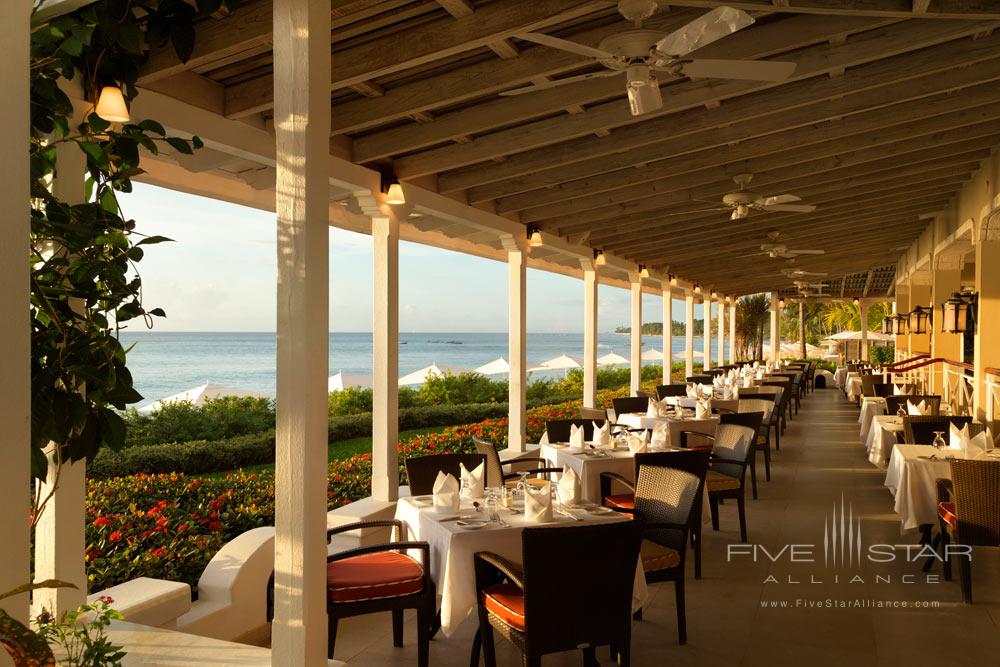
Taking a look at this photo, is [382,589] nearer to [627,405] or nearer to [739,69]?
[739,69]

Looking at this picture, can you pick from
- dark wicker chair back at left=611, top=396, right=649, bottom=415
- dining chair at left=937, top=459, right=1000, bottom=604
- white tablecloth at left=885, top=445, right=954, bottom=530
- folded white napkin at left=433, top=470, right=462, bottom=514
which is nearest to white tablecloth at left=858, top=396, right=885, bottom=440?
dark wicker chair back at left=611, top=396, right=649, bottom=415

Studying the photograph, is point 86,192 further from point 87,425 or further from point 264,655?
point 264,655

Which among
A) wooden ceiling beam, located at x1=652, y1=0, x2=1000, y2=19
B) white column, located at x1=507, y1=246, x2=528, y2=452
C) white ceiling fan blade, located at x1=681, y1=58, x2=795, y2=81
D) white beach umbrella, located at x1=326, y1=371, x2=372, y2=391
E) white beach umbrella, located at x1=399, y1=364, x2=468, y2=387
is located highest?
wooden ceiling beam, located at x1=652, y1=0, x2=1000, y2=19

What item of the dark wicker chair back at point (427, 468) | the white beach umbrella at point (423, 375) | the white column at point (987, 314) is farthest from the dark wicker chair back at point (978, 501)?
the white beach umbrella at point (423, 375)

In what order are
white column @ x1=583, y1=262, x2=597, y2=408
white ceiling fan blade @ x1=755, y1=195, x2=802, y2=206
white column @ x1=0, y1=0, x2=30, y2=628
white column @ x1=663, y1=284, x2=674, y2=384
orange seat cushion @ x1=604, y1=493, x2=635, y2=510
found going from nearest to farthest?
1. white column @ x1=0, y1=0, x2=30, y2=628
2. orange seat cushion @ x1=604, y1=493, x2=635, y2=510
3. white ceiling fan blade @ x1=755, y1=195, x2=802, y2=206
4. white column @ x1=583, y1=262, x2=597, y2=408
5. white column @ x1=663, y1=284, x2=674, y2=384

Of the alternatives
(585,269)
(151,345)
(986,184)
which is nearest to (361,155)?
(585,269)

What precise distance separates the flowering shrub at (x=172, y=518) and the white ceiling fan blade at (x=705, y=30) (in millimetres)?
3558

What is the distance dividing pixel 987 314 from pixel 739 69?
668cm

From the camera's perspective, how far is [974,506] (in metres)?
4.75

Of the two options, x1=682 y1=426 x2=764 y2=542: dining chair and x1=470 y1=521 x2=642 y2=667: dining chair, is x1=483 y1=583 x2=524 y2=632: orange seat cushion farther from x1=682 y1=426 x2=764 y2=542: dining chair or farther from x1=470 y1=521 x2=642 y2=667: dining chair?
x1=682 y1=426 x2=764 y2=542: dining chair

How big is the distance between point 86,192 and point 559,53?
2590 millimetres

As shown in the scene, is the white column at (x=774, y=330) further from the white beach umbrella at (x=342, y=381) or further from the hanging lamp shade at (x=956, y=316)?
the hanging lamp shade at (x=956, y=316)

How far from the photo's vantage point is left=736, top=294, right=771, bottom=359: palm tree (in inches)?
1160

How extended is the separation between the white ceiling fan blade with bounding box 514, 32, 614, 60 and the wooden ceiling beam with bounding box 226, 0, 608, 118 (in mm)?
212
